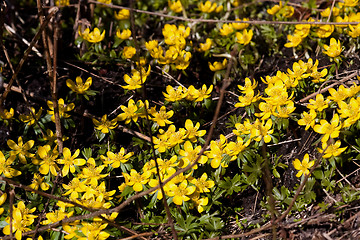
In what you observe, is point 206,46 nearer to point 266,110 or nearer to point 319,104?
point 266,110

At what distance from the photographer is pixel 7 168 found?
2699 mm

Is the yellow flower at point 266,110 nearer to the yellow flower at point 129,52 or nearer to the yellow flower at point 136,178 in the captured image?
the yellow flower at point 136,178

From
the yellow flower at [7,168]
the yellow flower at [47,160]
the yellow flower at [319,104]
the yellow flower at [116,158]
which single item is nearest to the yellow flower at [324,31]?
the yellow flower at [319,104]

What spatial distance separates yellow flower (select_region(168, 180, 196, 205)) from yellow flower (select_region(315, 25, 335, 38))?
166cm

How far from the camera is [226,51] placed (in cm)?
364

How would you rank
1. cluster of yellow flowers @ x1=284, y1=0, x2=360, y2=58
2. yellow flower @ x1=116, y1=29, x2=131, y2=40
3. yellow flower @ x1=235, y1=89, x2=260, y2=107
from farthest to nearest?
yellow flower @ x1=116, y1=29, x2=131, y2=40
cluster of yellow flowers @ x1=284, y1=0, x2=360, y2=58
yellow flower @ x1=235, y1=89, x2=260, y2=107

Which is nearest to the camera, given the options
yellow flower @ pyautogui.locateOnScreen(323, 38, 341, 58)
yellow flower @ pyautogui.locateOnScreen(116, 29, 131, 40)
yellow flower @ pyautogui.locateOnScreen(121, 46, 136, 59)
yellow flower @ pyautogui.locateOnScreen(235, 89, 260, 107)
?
yellow flower @ pyautogui.locateOnScreen(235, 89, 260, 107)

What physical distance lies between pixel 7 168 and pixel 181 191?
1114mm

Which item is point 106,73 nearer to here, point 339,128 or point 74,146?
point 74,146

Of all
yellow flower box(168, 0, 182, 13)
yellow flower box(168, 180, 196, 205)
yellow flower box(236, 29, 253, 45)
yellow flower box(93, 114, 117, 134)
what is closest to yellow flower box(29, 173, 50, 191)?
yellow flower box(93, 114, 117, 134)

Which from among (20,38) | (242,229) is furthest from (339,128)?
(20,38)

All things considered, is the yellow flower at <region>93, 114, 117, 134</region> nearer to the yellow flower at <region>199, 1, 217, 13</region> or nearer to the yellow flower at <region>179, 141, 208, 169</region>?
the yellow flower at <region>179, 141, 208, 169</region>

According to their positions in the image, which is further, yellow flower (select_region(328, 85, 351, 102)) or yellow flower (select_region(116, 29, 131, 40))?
yellow flower (select_region(116, 29, 131, 40))

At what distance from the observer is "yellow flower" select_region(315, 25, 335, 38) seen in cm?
326
